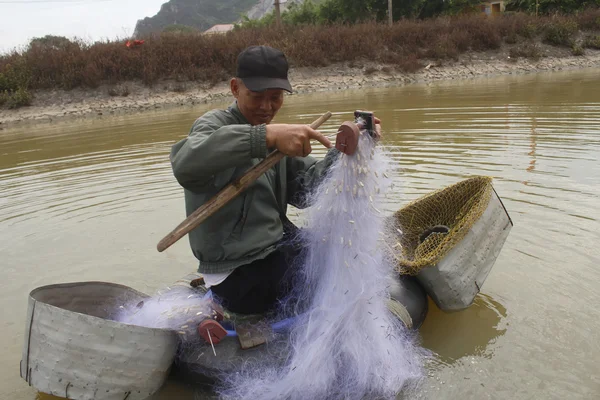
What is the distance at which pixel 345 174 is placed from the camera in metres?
2.52

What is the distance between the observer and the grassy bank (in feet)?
66.0

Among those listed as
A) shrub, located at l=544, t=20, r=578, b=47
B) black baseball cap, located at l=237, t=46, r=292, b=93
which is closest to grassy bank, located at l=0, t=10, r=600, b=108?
shrub, located at l=544, t=20, r=578, b=47

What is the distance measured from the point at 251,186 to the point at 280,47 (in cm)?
2188

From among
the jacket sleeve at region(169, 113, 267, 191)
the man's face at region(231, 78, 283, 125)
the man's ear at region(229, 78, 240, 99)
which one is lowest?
the jacket sleeve at region(169, 113, 267, 191)

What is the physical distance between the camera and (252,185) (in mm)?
2729

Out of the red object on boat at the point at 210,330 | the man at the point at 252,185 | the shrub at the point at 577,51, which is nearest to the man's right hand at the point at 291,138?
the man at the point at 252,185

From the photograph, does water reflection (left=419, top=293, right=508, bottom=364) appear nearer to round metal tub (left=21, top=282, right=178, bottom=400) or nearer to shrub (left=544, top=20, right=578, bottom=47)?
round metal tub (left=21, top=282, right=178, bottom=400)

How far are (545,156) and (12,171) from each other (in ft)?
26.3

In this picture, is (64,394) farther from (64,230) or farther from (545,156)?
(545,156)

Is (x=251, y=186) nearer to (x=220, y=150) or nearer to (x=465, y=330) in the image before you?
(x=220, y=150)

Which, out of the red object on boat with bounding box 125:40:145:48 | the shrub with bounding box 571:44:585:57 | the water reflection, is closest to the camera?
the water reflection

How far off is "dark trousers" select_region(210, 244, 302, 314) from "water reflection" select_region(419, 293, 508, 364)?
92 centimetres

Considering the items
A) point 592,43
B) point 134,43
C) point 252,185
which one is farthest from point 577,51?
point 252,185

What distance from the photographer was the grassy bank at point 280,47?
66.0 feet
